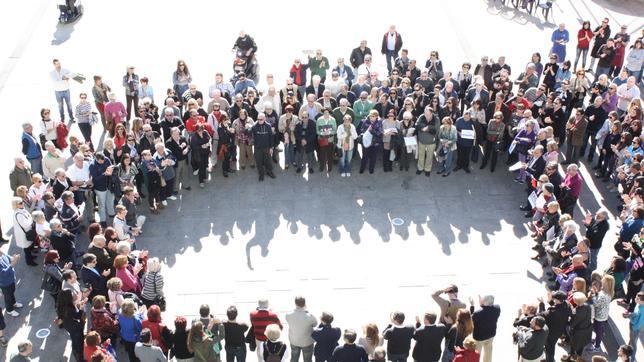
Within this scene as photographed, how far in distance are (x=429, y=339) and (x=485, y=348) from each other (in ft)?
3.99

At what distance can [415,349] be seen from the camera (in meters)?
10.5

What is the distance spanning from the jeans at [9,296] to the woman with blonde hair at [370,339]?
589 centimetres

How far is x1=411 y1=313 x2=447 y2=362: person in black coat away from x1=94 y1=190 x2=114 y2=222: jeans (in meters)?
6.96

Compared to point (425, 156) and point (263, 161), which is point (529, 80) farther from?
A: point (263, 161)

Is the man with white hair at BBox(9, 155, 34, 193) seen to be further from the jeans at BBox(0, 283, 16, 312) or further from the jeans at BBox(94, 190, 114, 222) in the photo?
the jeans at BBox(0, 283, 16, 312)

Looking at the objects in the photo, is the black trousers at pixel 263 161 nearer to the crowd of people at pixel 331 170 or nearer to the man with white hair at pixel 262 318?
the crowd of people at pixel 331 170

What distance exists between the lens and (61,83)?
56.9 ft

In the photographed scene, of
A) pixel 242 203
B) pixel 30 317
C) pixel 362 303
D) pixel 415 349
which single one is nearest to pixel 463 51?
pixel 242 203

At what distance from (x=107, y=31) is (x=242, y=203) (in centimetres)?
1054

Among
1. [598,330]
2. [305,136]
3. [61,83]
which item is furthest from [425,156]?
[61,83]

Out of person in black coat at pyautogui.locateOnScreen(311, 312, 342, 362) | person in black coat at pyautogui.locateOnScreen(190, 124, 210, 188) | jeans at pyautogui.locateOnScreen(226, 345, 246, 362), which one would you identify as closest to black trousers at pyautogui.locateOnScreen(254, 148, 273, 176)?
person in black coat at pyautogui.locateOnScreen(190, 124, 210, 188)

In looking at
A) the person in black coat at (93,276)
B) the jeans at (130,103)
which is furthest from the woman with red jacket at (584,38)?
the person in black coat at (93,276)

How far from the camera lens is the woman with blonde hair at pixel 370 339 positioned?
10086 mm

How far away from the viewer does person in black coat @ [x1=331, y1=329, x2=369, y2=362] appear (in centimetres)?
989
